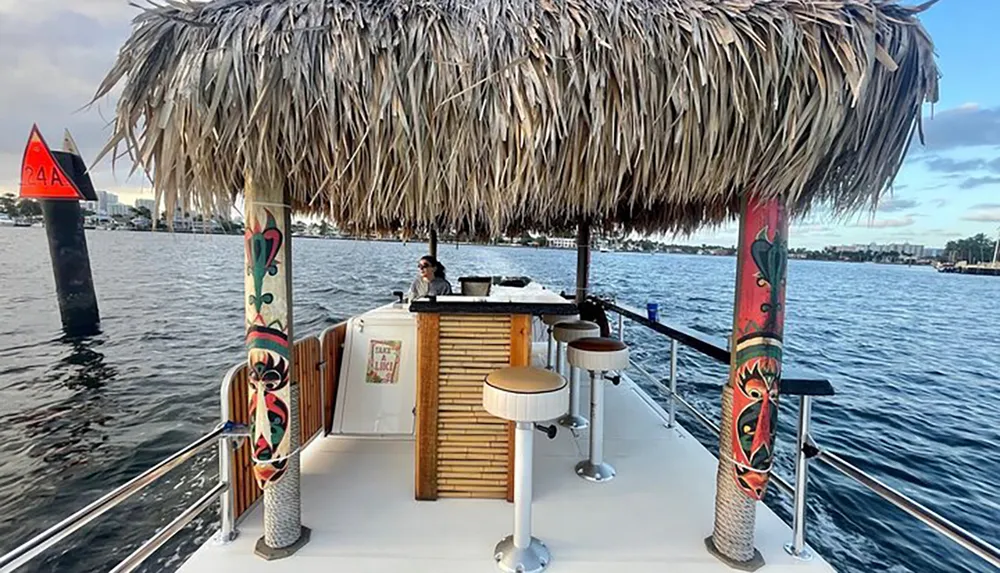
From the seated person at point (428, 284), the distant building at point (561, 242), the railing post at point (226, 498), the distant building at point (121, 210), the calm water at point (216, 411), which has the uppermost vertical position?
the distant building at point (121, 210)

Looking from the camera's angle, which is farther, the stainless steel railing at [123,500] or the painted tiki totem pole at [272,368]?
the painted tiki totem pole at [272,368]

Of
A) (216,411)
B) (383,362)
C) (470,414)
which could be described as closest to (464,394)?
(470,414)

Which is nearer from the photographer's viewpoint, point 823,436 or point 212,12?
point 212,12

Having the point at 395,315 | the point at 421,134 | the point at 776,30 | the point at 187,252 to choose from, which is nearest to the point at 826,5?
the point at 776,30

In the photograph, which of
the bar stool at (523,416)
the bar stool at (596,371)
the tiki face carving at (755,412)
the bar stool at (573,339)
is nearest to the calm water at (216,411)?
the tiki face carving at (755,412)

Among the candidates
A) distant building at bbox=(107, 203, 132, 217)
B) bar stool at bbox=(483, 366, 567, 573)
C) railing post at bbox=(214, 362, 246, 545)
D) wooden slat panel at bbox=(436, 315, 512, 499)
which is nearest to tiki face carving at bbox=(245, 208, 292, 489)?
railing post at bbox=(214, 362, 246, 545)

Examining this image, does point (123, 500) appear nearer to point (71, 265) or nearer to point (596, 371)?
point (596, 371)

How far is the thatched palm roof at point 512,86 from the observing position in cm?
145

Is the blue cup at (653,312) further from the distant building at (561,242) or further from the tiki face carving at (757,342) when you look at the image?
the distant building at (561,242)

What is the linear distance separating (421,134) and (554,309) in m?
1.10

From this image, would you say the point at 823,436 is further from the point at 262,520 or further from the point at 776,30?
the point at 262,520

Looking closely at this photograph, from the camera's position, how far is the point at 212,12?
151 cm

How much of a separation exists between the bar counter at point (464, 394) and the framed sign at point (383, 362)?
0.91m

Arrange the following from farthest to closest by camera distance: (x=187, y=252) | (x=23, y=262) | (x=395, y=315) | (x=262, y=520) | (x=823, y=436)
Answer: (x=187, y=252) → (x=23, y=262) → (x=823, y=436) → (x=395, y=315) → (x=262, y=520)
